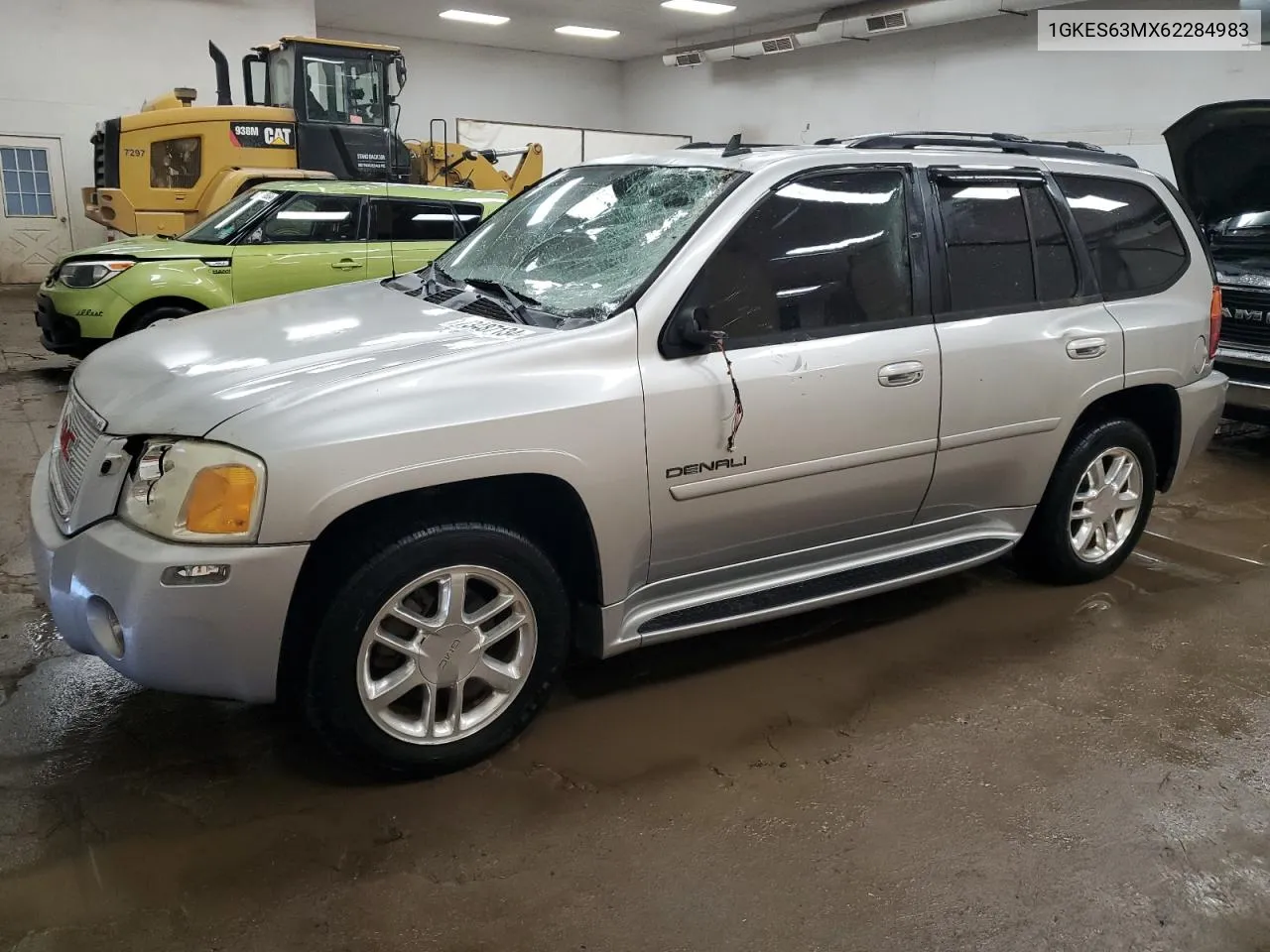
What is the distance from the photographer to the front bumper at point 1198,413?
3.96m

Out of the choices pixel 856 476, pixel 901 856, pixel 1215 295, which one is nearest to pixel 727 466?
pixel 856 476

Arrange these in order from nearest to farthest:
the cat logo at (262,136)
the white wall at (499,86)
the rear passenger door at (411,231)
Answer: the rear passenger door at (411,231)
the cat logo at (262,136)
the white wall at (499,86)

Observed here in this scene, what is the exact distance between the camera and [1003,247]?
3.45m

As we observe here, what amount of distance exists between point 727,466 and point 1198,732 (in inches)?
68.9

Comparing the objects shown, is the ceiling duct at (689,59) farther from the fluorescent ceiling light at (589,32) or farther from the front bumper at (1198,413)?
the front bumper at (1198,413)

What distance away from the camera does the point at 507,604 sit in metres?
2.62

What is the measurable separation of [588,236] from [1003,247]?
1505 mm

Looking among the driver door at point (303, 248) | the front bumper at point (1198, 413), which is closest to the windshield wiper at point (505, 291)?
the front bumper at point (1198, 413)

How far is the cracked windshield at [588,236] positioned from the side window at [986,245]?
0.86 metres

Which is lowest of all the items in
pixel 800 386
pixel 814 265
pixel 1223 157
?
pixel 800 386

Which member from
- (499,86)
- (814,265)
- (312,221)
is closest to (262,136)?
(312,221)

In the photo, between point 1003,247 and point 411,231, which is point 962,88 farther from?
point 1003,247

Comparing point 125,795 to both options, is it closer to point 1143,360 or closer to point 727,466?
point 727,466

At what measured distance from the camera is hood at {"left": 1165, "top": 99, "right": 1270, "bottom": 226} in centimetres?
610
